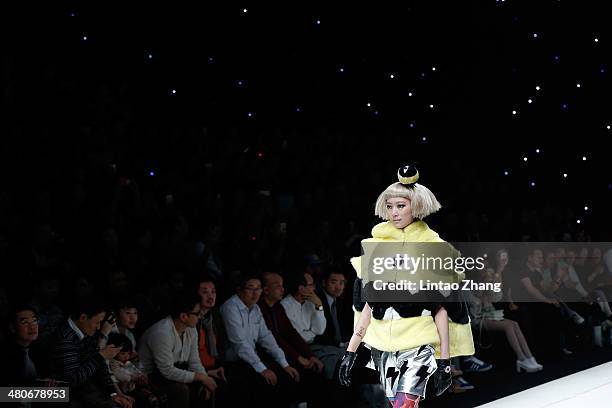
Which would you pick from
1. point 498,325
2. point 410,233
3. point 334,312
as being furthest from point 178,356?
point 498,325

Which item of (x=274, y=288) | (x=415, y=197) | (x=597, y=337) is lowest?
(x=597, y=337)

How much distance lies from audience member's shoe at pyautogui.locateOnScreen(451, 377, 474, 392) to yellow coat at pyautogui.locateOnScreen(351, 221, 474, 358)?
6.88 feet

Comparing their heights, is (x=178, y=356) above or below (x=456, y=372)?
above

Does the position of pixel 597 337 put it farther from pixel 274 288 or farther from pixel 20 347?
pixel 20 347

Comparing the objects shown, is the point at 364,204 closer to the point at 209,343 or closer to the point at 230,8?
the point at 230,8

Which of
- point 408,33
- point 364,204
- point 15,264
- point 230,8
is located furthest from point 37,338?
point 408,33

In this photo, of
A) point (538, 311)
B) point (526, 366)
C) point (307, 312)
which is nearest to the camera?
point (307, 312)

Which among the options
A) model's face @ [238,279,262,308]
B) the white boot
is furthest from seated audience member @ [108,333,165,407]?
the white boot

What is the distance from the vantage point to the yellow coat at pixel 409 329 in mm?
3193

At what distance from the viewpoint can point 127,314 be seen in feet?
13.4

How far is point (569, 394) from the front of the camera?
4953 mm

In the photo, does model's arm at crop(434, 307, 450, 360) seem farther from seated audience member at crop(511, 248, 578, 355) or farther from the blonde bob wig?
seated audience member at crop(511, 248, 578, 355)

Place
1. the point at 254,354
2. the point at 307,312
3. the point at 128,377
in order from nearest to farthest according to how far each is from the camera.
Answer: the point at 128,377, the point at 254,354, the point at 307,312

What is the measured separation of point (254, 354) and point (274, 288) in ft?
1.56
